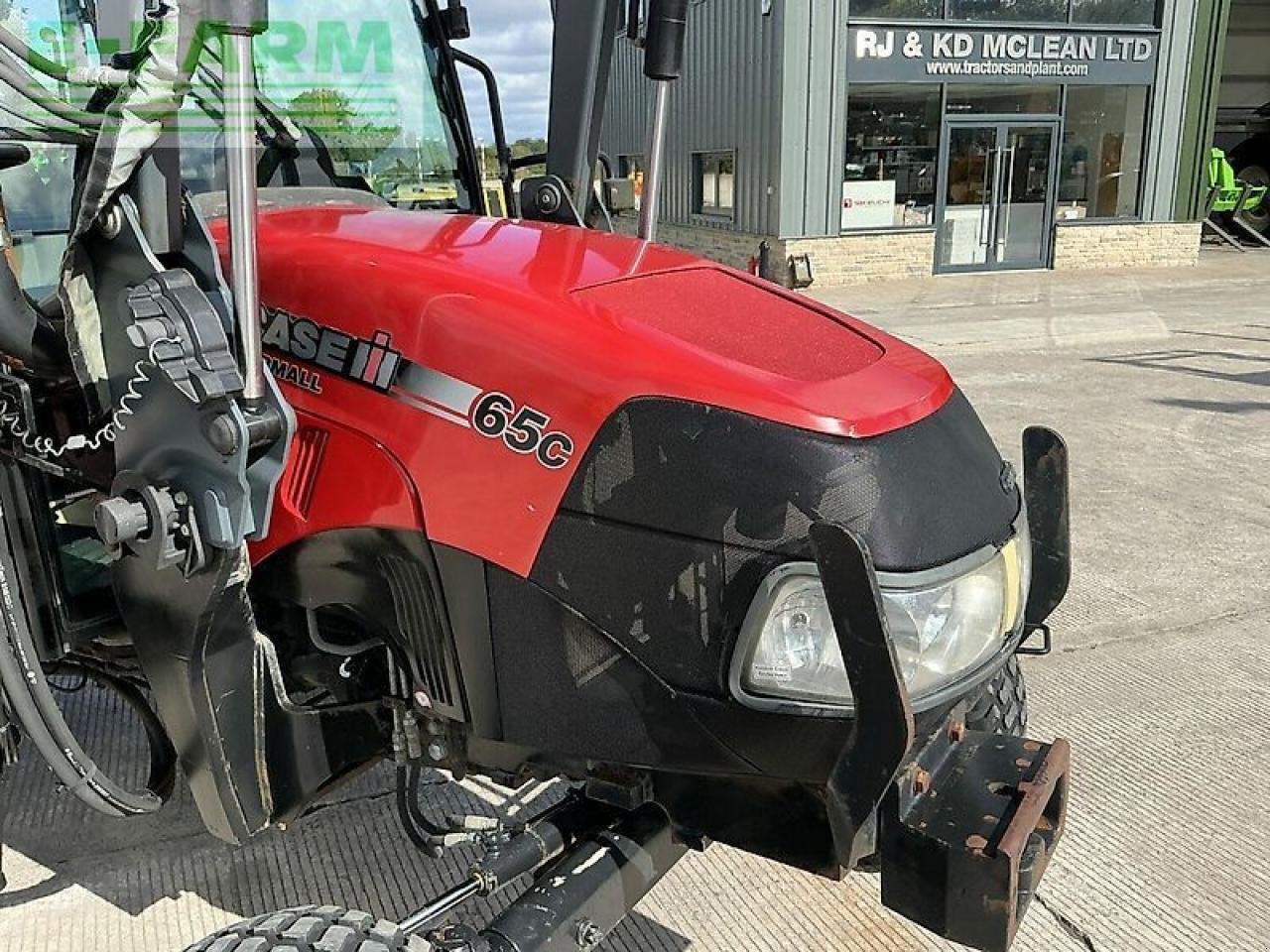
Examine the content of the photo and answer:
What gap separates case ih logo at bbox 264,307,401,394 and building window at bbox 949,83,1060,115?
1551 cm

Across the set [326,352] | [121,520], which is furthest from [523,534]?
[121,520]

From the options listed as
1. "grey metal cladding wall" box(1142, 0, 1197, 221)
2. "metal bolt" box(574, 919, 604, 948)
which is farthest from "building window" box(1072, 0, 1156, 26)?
"metal bolt" box(574, 919, 604, 948)

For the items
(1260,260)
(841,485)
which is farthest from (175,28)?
(1260,260)

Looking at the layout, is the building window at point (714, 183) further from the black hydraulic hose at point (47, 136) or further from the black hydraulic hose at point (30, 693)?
the black hydraulic hose at point (30, 693)

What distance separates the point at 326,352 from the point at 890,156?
1520 centimetres

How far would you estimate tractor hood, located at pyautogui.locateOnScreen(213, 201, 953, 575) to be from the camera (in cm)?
173

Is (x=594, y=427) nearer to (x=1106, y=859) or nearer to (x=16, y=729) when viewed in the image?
(x=16, y=729)

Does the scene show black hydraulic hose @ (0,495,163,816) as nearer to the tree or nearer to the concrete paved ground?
the concrete paved ground

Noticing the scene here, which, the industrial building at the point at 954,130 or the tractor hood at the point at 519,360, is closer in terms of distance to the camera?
the tractor hood at the point at 519,360

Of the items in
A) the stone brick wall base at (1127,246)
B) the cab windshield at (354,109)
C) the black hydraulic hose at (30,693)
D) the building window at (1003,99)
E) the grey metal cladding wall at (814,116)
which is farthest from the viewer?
the stone brick wall base at (1127,246)

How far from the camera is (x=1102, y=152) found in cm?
1714

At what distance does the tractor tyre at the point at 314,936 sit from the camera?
1.75 meters

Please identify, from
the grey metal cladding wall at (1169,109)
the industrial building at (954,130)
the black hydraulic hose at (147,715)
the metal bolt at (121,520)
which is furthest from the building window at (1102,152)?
the metal bolt at (121,520)

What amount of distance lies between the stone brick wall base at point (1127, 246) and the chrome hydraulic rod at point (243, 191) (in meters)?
17.1
